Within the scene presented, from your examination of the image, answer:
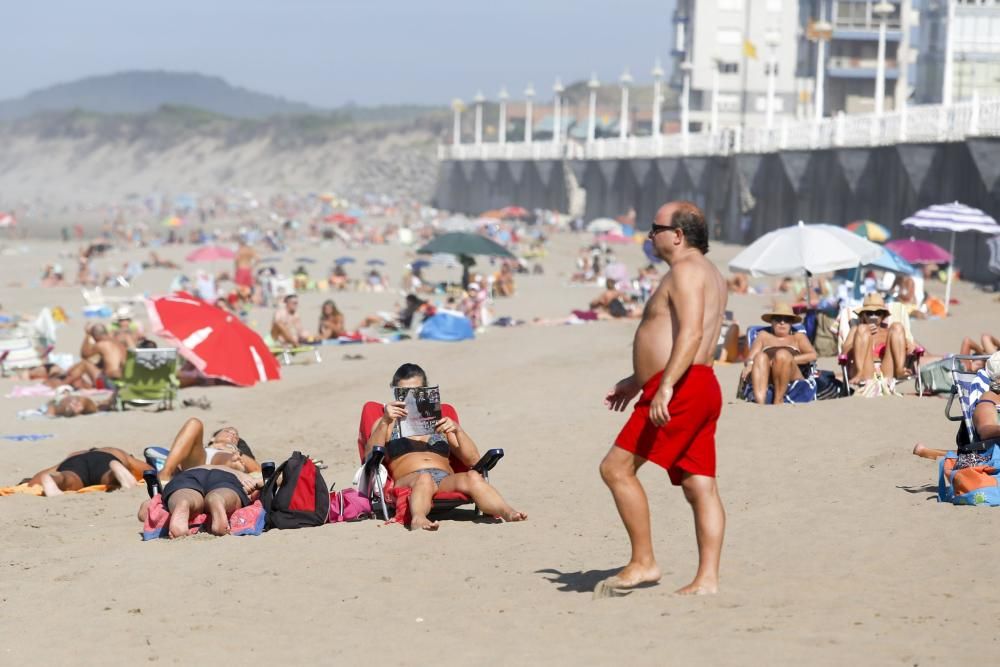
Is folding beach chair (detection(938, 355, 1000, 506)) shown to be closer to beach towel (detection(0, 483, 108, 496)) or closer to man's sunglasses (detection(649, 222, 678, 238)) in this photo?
man's sunglasses (detection(649, 222, 678, 238))

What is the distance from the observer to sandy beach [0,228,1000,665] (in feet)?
15.3

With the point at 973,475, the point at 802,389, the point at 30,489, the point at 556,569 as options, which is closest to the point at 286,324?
the point at 802,389

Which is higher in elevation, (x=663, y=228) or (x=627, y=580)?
(x=663, y=228)

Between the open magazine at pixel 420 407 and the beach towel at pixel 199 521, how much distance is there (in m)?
0.88

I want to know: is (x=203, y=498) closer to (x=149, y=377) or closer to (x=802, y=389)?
(x=802, y=389)

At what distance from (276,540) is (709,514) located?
242 cm

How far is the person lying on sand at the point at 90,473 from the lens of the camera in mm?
8312

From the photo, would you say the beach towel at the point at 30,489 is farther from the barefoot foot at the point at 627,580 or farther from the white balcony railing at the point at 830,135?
the white balcony railing at the point at 830,135

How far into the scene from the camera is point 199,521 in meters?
6.94

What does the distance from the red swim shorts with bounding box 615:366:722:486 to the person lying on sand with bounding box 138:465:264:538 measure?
103 inches

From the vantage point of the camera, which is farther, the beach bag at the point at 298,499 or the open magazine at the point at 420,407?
the beach bag at the point at 298,499

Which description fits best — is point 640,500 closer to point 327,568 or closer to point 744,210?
point 327,568

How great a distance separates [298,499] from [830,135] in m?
26.7

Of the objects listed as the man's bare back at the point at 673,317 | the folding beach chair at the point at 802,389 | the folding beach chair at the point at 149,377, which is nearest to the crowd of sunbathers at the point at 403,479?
the man's bare back at the point at 673,317
